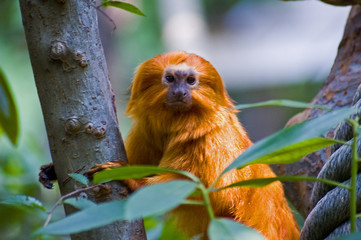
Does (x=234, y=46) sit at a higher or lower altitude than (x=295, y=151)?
lower

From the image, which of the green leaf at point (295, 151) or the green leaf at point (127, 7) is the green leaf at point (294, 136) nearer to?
the green leaf at point (295, 151)

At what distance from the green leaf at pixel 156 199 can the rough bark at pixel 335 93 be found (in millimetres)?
1446

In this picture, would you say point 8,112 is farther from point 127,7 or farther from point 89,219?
point 89,219

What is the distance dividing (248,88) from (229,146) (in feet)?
23.8

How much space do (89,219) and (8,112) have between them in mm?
962

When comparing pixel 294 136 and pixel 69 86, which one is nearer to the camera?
pixel 294 136

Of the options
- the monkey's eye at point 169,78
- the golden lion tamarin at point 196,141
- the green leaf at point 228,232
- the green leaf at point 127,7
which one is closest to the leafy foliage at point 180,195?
the green leaf at point 228,232

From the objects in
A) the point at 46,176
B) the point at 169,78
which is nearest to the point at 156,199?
the point at 46,176

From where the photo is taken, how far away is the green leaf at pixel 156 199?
663mm

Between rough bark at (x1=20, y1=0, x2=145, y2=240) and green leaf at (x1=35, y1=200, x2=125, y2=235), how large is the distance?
0.67m

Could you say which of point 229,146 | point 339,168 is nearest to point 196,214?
point 229,146

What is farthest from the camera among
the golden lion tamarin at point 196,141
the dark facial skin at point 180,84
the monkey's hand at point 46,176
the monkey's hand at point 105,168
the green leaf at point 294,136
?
the dark facial skin at point 180,84

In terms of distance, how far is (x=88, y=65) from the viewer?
1485 millimetres

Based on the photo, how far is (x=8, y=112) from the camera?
159 centimetres
